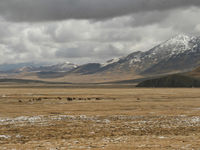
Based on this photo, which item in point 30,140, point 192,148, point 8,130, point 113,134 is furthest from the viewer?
point 8,130

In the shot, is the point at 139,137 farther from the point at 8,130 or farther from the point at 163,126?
the point at 8,130

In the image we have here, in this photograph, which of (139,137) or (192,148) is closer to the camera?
(192,148)

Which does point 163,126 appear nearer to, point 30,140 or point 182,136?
point 182,136

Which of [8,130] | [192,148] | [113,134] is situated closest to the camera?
[192,148]

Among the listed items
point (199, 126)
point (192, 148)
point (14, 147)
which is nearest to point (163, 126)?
point (199, 126)

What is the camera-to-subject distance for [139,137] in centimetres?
2325

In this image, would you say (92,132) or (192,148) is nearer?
(192,148)

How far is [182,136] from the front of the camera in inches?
923

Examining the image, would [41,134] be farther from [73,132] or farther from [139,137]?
[139,137]

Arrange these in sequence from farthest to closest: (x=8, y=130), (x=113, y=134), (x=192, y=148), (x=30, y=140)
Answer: (x=8, y=130) → (x=113, y=134) → (x=30, y=140) → (x=192, y=148)

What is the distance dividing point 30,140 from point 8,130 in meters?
6.18

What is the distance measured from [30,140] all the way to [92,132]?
590cm

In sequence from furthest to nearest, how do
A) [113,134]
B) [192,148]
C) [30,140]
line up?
1. [113,134]
2. [30,140]
3. [192,148]

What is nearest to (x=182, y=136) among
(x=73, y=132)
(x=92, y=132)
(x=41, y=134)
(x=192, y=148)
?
(x=192, y=148)
